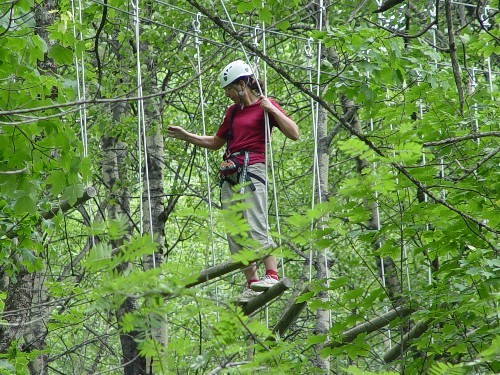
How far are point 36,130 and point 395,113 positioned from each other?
2033mm

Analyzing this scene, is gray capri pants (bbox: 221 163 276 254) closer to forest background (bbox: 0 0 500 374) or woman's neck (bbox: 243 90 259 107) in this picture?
forest background (bbox: 0 0 500 374)

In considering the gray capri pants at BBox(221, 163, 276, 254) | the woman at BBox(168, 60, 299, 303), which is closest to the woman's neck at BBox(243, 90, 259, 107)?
the woman at BBox(168, 60, 299, 303)

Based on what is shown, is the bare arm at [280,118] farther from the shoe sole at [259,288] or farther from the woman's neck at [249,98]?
the shoe sole at [259,288]

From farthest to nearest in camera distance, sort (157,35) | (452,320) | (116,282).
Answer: (157,35) → (452,320) → (116,282)

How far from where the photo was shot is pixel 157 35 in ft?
23.1

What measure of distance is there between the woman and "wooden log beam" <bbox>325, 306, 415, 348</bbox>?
0.43 metres

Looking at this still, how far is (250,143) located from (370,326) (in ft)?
3.76

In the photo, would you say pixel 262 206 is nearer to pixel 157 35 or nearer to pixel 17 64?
pixel 17 64

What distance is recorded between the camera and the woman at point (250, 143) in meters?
4.84

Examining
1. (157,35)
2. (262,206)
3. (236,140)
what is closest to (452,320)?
(262,206)

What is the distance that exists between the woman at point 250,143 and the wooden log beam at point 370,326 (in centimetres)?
43

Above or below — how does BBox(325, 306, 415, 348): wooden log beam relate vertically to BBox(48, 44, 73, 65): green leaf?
below

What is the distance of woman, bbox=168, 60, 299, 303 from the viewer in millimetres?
4840

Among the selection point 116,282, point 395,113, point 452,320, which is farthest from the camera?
point 395,113
